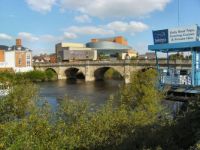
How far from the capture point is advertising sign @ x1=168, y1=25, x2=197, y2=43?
81.0 ft

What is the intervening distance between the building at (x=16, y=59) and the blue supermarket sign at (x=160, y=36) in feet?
297

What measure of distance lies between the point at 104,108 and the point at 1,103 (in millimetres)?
8450

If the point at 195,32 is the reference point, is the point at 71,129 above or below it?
below

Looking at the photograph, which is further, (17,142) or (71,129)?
(71,129)

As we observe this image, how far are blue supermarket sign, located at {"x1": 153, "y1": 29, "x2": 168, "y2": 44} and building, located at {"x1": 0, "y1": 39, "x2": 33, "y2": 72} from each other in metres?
90.7

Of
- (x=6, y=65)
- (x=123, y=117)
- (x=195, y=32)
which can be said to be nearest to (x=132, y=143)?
(x=123, y=117)

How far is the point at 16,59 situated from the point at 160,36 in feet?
310

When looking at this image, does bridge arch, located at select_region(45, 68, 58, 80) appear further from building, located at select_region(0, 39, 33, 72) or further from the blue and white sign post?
the blue and white sign post

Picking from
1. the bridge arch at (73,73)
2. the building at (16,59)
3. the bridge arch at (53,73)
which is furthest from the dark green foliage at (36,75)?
the bridge arch at (73,73)

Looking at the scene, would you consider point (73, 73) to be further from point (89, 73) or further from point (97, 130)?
point (97, 130)

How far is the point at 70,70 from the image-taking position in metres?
122

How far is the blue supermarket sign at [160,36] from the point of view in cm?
2648

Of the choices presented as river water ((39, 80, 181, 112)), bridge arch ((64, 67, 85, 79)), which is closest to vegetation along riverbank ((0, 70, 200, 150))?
river water ((39, 80, 181, 112))

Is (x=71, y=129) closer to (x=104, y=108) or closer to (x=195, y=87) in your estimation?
(x=104, y=108)
